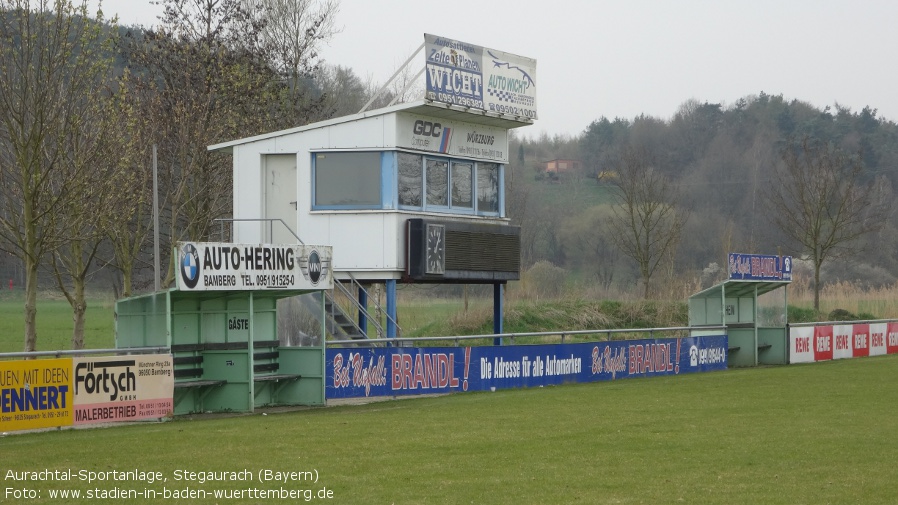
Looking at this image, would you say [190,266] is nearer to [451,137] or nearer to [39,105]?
[39,105]

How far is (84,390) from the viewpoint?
18703 mm

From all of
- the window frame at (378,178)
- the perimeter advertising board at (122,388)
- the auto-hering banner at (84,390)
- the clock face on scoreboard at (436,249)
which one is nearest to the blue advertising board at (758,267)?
the clock face on scoreboard at (436,249)

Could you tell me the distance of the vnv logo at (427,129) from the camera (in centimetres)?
2839

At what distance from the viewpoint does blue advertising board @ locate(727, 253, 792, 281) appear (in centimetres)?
3581

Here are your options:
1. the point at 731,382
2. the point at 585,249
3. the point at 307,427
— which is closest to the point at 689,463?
the point at 307,427

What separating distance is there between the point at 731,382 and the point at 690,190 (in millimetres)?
93450

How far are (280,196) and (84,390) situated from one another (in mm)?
10717

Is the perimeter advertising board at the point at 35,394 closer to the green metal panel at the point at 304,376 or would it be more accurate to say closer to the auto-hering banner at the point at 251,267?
the auto-hering banner at the point at 251,267

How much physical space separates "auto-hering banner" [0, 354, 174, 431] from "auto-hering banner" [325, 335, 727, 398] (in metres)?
4.25

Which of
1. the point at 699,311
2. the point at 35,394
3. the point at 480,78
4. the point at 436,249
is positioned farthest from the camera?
the point at 699,311

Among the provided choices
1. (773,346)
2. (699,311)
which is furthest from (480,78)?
(773,346)

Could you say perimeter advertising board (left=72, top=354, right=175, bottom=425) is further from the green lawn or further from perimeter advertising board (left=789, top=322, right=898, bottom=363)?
perimeter advertising board (left=789, top=322, right=898, bottom=363)

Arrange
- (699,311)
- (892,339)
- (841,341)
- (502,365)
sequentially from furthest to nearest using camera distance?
(892,339) < (841,341) < (699,311) < (502,365)

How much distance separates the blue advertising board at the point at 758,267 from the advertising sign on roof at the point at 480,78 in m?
8.68
